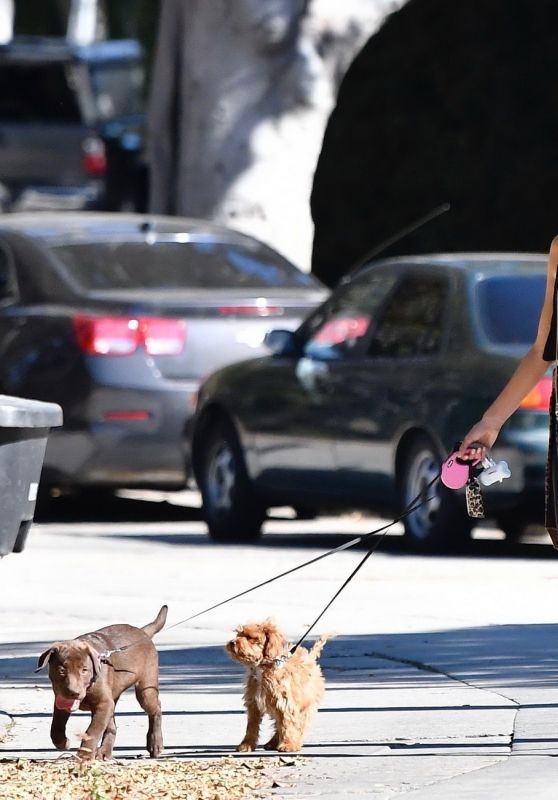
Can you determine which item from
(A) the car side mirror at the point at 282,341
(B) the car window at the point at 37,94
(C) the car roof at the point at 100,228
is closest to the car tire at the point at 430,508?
(A) the car side mirror at the point at 282,341

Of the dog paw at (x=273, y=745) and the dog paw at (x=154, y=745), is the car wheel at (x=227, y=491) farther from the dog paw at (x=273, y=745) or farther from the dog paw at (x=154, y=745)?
the dog paw at (x=154, y=745)

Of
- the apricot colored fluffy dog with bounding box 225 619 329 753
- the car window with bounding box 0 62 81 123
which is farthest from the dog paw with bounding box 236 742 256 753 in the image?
the car window with bounding box 0 62 81 123

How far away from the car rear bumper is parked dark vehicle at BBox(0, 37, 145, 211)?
12269 mm

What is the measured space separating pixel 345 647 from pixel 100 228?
6.26 meters

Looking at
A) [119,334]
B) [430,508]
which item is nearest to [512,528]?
[430,508]

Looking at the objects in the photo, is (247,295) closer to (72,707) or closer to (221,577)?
(221,577)

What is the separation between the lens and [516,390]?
21.7ft

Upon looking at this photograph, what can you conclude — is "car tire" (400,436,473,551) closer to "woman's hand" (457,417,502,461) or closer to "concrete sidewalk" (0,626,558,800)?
"concrete sidewalk" (0,626,558,800)

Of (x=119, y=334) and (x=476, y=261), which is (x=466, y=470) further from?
(x=119, y=334)

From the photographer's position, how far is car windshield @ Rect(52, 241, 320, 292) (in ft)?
46.0

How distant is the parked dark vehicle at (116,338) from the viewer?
44.1 feet

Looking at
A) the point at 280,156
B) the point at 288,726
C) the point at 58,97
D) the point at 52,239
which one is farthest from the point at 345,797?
the point at 58,97

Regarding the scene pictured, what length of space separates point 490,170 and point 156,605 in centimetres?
1411

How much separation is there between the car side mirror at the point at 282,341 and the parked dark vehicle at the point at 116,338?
1040 millimetres
